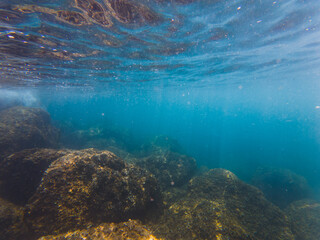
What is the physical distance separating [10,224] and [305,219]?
14349 mm

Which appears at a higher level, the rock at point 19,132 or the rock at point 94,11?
the rock at point 94,11

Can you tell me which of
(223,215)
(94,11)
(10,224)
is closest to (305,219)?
(223,215)

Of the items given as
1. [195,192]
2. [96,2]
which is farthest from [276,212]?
[96,2]

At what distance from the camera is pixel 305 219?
9.12m

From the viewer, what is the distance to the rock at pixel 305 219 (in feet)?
26.3

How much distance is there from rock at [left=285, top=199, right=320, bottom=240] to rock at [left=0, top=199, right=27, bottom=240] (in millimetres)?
11862

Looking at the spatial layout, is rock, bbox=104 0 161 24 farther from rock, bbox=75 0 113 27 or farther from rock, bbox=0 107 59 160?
rock, bbox=0 107 59 160

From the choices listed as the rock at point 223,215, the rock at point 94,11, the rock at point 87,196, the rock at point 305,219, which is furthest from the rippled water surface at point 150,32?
the rock at point 305,219

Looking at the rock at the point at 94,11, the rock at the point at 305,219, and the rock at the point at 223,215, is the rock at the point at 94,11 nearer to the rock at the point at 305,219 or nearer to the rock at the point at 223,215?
the rock at the point at 223,215

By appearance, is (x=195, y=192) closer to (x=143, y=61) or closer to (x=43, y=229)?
(x=43, y=229)

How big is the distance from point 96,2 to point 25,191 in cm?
876

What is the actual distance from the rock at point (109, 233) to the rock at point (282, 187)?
15.4 meters

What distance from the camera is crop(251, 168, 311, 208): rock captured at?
1407cm

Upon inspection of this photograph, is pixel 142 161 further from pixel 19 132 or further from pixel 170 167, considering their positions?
pixel 19 132
